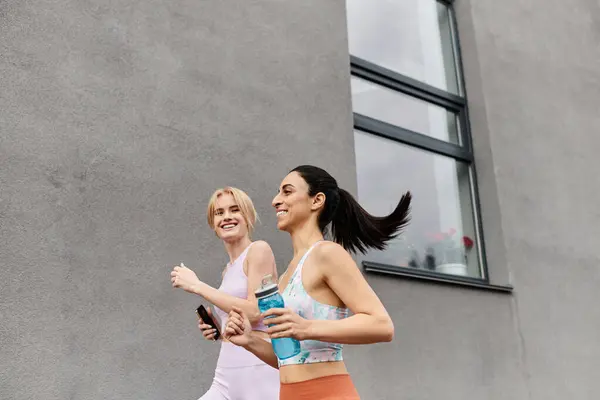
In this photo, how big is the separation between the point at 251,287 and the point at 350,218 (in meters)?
0.60

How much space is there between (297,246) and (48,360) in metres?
1.79

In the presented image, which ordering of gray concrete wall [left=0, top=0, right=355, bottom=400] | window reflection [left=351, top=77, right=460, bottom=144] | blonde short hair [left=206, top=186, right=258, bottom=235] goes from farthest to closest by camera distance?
window reflection [left=351, top=77, right=460, bottom=144]
gray concrete wall [left=0, top=0, right=355, bottom=400]
blonde short hair [left=206, top=186, right=258, bottom=235]

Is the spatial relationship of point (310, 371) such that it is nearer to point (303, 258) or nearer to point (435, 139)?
point (303, 258)

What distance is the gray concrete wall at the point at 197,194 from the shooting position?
335cm

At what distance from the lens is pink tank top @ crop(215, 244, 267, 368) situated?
8.43ft

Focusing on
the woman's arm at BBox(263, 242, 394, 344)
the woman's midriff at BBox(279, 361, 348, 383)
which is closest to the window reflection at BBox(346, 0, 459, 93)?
the woman's arm at BBox(263, 242, 394, 344)

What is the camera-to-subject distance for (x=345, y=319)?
1.76 metres

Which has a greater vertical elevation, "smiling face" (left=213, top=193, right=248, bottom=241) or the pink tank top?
"smiling face" (left=213, top=193, right=248, bottom=241)

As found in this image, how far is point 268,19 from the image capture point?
15.5 ft

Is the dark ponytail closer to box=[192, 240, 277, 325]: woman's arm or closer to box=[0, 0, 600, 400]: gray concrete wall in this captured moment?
box=[192, 240, 277, 325]: woman's arm

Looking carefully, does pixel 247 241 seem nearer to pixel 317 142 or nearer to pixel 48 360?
pixel 48 360

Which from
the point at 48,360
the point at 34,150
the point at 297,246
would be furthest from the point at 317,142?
the point at 297,246

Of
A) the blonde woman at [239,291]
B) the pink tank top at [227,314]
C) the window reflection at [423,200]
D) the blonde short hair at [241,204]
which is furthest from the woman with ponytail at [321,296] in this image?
the window reflection at [423,200]

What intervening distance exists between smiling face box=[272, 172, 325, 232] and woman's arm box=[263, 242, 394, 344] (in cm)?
19
